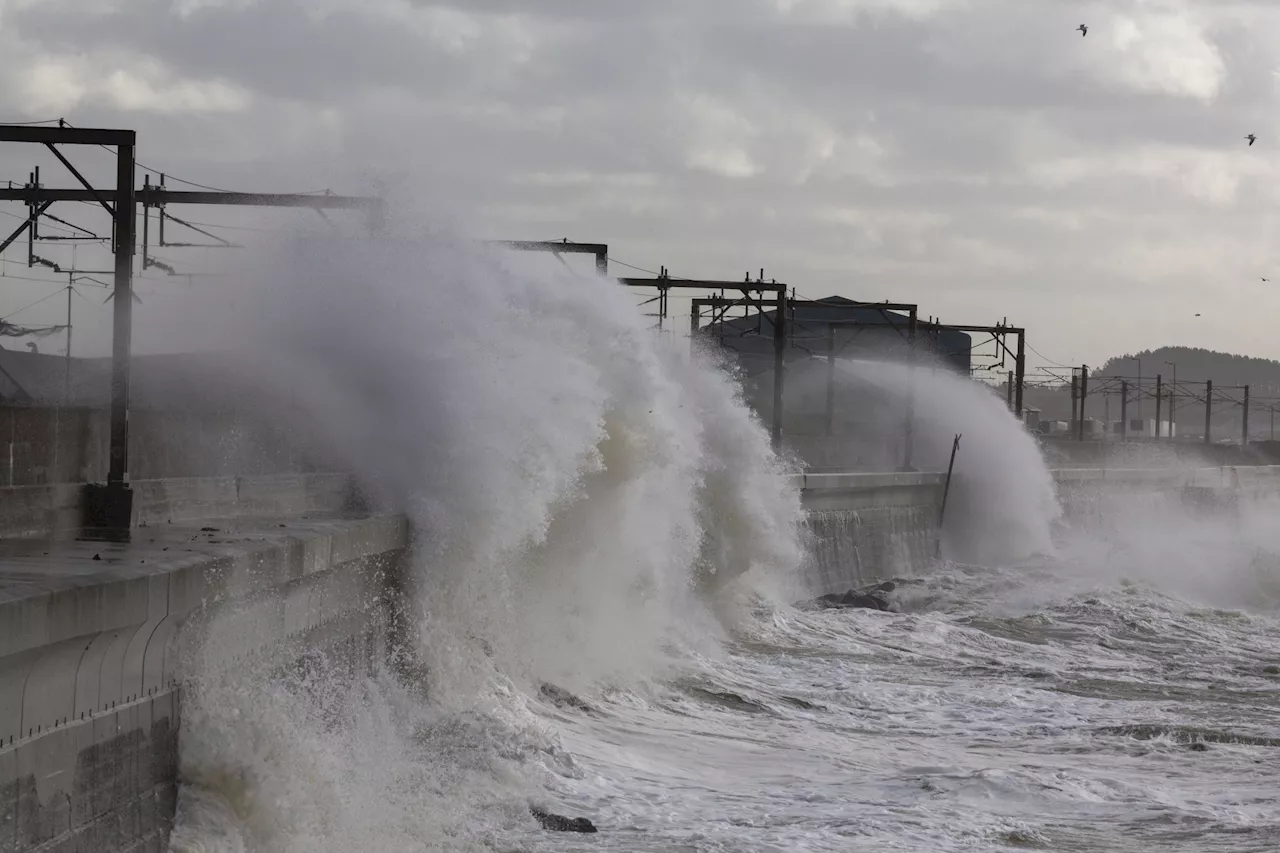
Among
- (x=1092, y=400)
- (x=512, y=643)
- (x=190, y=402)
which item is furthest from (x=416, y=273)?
(x=1092, y=400)

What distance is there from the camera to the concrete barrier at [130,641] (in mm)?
6695

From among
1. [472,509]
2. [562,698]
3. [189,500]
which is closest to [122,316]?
[189,500]

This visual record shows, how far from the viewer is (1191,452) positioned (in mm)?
64125

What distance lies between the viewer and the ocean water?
34.5ft

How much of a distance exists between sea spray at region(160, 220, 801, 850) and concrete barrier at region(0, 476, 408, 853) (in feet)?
1.11

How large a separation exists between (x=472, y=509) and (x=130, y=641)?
22.9 feet

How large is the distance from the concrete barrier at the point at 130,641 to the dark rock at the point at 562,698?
313 cm

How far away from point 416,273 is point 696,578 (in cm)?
626

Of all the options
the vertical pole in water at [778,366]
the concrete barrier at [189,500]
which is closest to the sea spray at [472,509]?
the concrete barrier at [189,500]

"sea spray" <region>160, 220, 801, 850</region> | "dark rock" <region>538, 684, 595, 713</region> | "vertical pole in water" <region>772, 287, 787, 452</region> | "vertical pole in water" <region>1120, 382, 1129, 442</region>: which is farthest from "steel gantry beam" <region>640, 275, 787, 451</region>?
"vertical pole in water" <region>1120, 382, 1129, 442</region>

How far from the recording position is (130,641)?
310 inches

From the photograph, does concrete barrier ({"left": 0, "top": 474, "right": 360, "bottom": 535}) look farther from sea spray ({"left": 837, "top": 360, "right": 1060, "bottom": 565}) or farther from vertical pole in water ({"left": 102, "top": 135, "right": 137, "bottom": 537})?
sea spray ({"left": 837, "top": 360, "right": 1060, "bottom": 565})

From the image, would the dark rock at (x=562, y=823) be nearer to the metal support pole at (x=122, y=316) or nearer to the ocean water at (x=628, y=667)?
the ocean water at (x=628, y=667)

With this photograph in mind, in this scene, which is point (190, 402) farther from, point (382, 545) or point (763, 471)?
point (763, 471)
